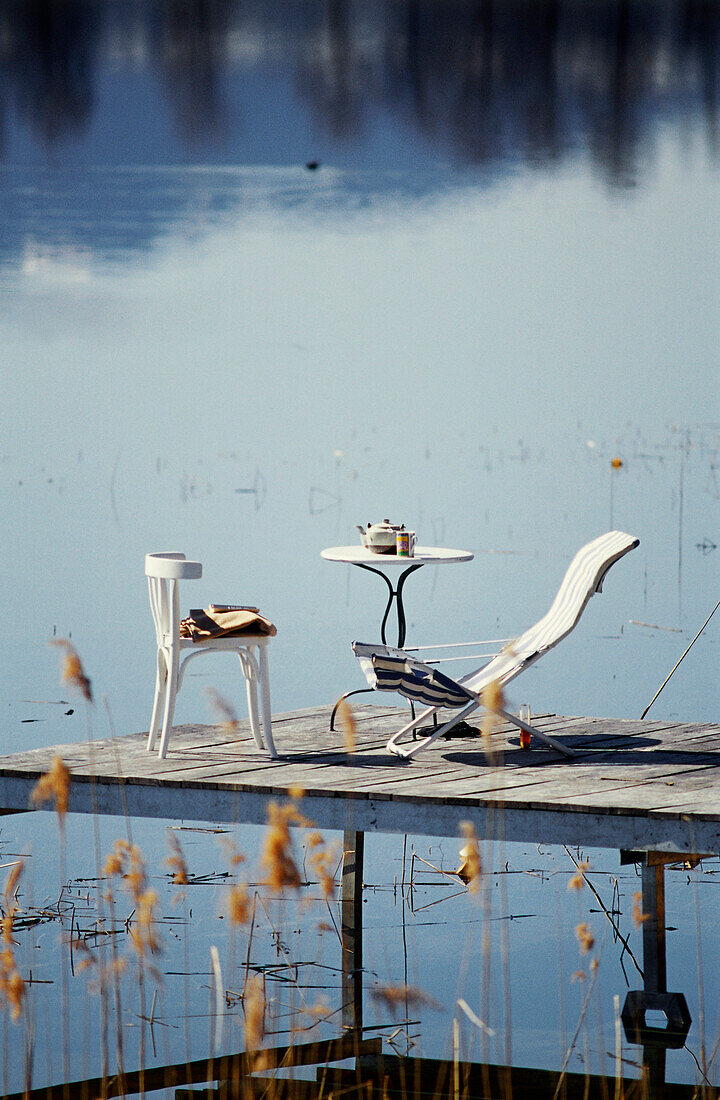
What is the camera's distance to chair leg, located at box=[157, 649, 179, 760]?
5.48 meters

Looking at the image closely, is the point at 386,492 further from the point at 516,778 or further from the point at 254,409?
the point at 516,778

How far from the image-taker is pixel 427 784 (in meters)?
5.11

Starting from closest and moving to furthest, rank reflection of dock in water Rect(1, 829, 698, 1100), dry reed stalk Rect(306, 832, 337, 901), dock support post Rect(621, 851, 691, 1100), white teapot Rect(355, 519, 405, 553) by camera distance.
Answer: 1. dry reed stalk Rect(306, 832, 337, 901)
2. reflection of dock in water Rect(1, 829, 698, 1100)
3. dock support post Rect(621, 851, 691, 1100)
4. white teapot Rect(355, 519, 405, 553)

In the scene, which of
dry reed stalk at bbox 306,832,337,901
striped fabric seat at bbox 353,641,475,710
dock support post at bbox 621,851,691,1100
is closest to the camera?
dry reed stalk at bbox 306,832,337,901

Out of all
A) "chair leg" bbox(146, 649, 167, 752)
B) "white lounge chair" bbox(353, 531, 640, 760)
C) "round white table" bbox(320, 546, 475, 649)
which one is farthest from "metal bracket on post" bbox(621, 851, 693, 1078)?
"chair leg" bbox(146, 649, 167, 752)

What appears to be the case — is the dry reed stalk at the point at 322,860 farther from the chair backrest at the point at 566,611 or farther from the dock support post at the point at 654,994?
the chair backrest at the point at 566,611

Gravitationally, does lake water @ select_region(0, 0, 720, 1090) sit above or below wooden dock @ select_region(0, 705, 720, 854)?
above

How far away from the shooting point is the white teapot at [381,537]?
6.27 metres

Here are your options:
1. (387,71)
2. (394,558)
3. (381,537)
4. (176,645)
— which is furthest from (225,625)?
(387,71)

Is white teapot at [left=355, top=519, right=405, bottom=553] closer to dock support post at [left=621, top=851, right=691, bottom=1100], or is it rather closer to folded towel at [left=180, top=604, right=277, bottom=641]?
folded towel at [left=180, top=604, right=277, bottom=641]

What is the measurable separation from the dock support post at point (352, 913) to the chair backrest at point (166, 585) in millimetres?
1071

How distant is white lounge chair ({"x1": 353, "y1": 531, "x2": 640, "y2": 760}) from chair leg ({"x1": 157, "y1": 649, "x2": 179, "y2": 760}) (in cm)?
58

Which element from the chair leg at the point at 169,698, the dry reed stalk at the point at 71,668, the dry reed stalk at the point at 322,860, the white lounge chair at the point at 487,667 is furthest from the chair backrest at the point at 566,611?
the dry reed stalk at the point at 71,668

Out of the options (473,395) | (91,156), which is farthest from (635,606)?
(91,156)
